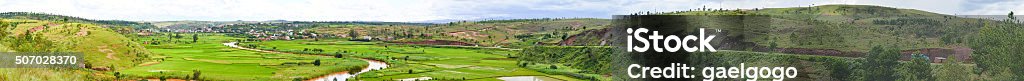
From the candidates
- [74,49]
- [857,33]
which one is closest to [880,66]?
[857,33]

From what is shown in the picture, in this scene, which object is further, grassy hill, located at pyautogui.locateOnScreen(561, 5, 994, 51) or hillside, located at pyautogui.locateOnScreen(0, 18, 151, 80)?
grassy hill, located at pyautogui.locateOnScreen(561, 5, 994, 51)

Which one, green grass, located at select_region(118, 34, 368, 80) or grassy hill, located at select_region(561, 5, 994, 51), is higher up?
grassy hill, located at select_region(561, 5, 994, 51)

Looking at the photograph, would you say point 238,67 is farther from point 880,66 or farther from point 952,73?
point 952,73

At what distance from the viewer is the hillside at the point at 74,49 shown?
30688mm

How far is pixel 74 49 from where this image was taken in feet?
Answer: 152

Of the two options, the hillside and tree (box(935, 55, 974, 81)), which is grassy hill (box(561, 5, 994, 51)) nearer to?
tree (box(935, 55, 974, 81))

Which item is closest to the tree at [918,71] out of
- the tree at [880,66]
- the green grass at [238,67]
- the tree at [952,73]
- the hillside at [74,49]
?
the tree at [880,66]

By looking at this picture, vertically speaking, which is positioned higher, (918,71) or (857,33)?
(857,33)

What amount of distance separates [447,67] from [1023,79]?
35060 millimetres

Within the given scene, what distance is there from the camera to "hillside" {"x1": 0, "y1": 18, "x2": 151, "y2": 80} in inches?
1208

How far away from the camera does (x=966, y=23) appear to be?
258 ft

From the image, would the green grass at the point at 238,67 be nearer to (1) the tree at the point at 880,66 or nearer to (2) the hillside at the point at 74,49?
(2) the hillside at the point at 74,49

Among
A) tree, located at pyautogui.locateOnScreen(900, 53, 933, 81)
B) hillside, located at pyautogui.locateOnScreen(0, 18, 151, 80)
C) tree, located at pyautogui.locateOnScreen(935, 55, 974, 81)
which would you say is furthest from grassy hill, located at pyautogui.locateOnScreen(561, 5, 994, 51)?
hillside, located at pyautogui.locateOnScreen(0, 18, 151, 80)

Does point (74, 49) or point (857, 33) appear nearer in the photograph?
point (74, 49)
